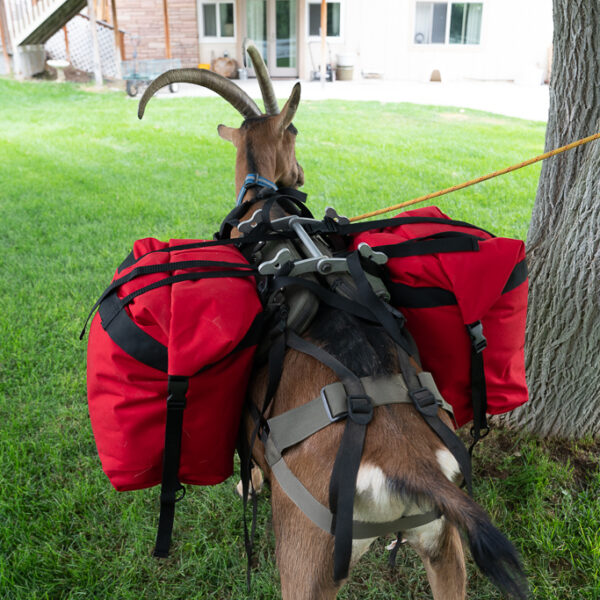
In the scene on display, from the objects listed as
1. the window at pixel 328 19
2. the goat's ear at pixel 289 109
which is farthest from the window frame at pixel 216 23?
the goat's ear at pixel 289 109

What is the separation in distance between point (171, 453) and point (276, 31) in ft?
71.8

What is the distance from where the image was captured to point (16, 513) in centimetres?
269

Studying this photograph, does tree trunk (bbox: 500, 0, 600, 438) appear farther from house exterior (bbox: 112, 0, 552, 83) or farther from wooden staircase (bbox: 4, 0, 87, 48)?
house exterior (bbox: 112, 0, 552, 83)

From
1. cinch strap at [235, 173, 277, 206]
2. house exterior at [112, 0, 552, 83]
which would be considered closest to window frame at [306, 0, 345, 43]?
house exterior at [112, 0, 552, 83]

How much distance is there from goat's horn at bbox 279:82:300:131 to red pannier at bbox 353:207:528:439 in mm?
1410

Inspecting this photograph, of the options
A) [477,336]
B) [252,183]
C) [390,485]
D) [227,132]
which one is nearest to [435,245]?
[477,336]

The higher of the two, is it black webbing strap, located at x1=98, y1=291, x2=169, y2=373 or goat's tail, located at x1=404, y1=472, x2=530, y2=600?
black webbing strap, located at x1=98, y1=291, x2=169, y2=373

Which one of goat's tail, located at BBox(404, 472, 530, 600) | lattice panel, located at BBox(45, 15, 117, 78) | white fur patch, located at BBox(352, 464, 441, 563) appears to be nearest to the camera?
goat's tail, located at BBox(404, 472, 530, 600)

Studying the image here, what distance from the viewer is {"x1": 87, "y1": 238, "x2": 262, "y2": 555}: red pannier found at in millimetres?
1673

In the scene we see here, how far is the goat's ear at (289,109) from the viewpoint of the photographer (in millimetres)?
3188

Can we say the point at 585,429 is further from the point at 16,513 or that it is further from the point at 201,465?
the point at 16,513

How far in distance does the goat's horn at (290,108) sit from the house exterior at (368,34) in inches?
737

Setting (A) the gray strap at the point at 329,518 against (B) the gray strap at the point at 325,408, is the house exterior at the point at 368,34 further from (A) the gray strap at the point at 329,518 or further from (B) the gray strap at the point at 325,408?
(A) the gray strap at the point at 329,518

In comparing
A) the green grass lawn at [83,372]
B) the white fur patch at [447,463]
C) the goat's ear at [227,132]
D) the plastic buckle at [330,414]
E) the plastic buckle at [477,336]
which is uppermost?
the goat's ear at [227,132]
